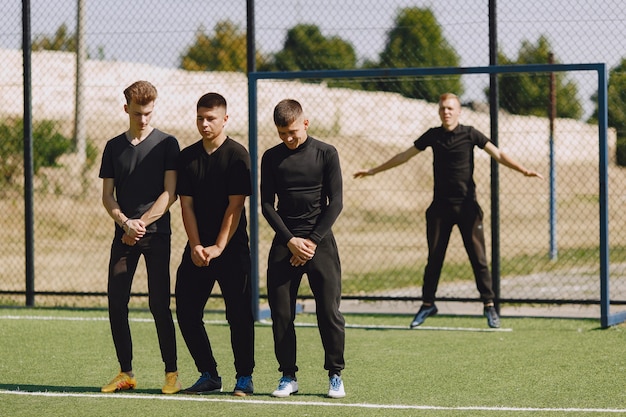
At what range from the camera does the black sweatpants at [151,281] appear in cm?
737

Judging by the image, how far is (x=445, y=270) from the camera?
16875mm

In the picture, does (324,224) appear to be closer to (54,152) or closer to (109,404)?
(109,404)

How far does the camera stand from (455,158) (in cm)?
1020

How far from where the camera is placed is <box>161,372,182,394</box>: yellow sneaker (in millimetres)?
7355

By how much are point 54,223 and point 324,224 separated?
→ 1471 cm

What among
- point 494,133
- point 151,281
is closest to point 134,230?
point 151,281

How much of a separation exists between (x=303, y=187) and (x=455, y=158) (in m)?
3.28

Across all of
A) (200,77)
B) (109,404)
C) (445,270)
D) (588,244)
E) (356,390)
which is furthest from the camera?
(200,77)

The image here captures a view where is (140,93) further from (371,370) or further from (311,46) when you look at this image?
(311,46)

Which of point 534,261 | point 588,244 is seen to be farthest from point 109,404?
point 588,244

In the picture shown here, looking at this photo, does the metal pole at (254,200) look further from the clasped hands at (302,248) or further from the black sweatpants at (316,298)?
the clasped hands at (302,248)

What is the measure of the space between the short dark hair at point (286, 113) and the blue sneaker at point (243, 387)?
1.55 m

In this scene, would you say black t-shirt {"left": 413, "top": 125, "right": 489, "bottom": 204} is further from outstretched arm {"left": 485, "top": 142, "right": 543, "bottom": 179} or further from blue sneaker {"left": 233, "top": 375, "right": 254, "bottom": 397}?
blue sneaker {"left": 233, "top": 375, "right": 254, "bottom": 397}

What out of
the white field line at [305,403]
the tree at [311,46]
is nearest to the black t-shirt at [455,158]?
the tree at [311,46]
